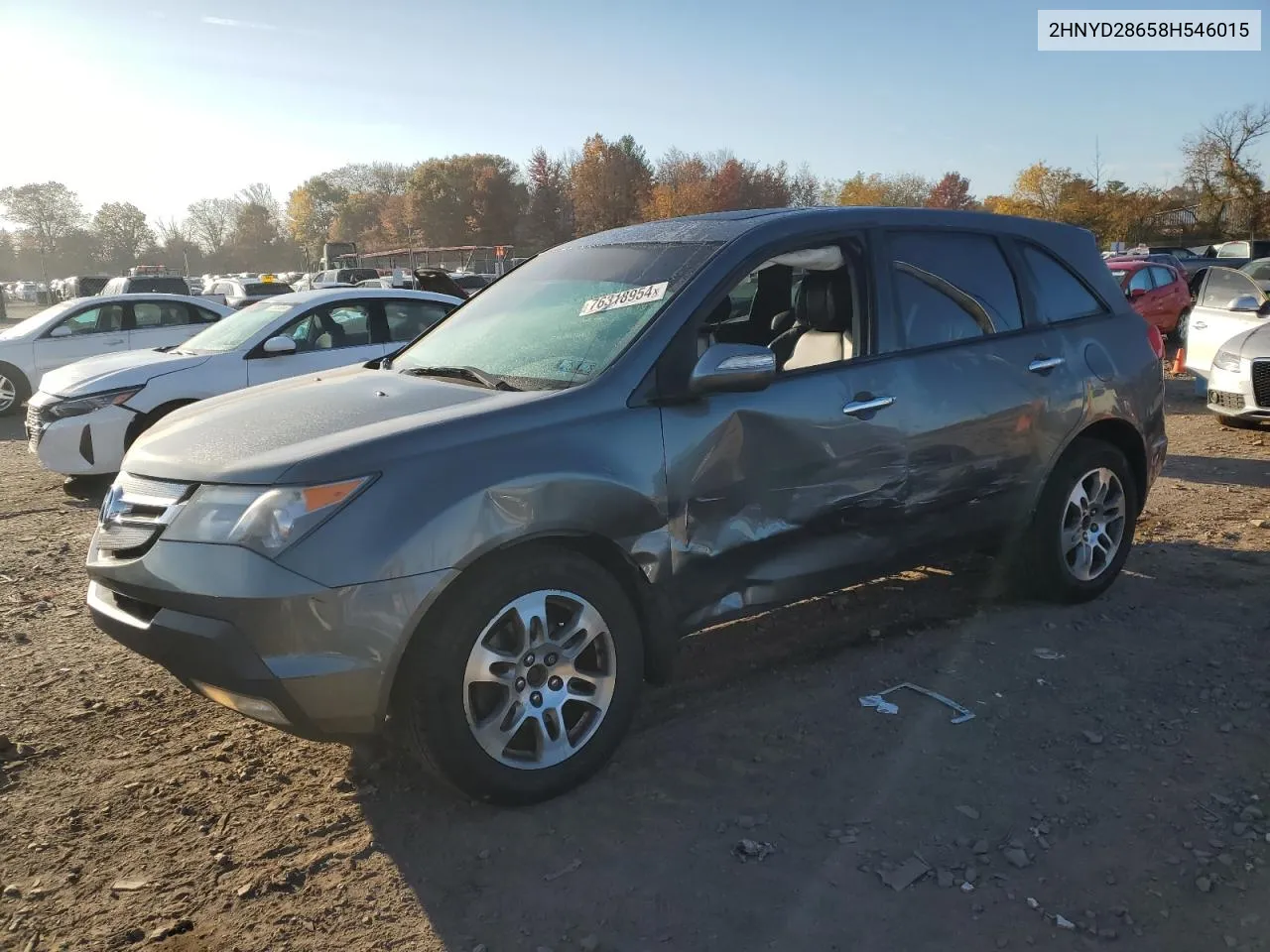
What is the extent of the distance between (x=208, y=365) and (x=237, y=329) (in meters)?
0.73

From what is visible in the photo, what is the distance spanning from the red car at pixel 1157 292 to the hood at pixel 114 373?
1538 cm

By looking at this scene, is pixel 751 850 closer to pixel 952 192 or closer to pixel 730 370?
pixel 730 370

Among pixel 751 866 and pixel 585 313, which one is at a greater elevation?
pixel 585 313

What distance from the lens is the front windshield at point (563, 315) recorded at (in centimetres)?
358

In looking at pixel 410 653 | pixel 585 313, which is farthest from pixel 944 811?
pixel 585 313

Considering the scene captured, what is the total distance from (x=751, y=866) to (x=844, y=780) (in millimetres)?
613

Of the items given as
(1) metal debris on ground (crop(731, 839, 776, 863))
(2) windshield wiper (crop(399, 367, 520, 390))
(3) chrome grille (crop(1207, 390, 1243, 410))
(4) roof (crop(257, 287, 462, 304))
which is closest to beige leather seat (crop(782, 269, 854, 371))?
(2) windshield wiper (crop(399, 367, 520, 390))

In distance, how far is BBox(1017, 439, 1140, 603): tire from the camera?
4.73m

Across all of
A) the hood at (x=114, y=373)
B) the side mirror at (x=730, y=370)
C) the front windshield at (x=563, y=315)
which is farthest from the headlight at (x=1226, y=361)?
the hood at (x=114, y=373)

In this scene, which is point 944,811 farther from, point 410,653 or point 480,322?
point 480,322

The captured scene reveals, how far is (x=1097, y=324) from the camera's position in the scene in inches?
194

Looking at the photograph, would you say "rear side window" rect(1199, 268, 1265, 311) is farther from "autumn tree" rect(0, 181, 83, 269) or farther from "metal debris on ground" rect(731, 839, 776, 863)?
"autumn tree" rect(0, 181, 83, 269)

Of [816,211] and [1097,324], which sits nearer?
[816,211]

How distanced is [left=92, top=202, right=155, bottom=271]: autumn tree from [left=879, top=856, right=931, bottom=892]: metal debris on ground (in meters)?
98.5
